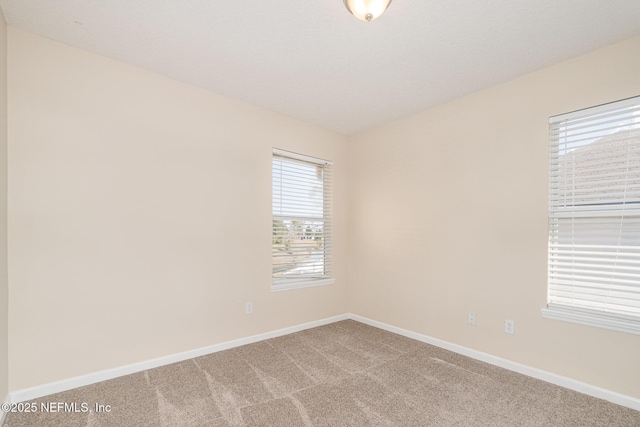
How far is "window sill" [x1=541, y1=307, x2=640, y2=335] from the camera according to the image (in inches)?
83.9

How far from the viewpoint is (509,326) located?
8.94ft

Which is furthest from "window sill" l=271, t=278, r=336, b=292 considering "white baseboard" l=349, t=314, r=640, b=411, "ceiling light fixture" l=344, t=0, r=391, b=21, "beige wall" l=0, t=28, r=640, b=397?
"ceiling light fixture" l=344, t=0, r=391, b=21

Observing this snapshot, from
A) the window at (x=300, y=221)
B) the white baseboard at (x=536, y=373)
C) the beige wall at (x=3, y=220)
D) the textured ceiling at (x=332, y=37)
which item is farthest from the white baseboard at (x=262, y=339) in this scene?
the textured ceiling at (x=332, y=37)

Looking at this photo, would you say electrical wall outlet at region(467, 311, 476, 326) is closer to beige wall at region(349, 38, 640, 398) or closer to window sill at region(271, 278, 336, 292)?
beige wall at region(349, 38, 640, 398)

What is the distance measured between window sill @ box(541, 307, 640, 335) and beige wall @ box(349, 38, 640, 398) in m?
0.06

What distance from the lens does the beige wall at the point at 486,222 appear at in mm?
2312

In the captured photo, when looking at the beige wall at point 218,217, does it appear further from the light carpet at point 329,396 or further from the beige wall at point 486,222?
→ the light carpet at point 329,396

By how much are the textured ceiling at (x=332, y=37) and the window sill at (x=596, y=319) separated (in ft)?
6.58

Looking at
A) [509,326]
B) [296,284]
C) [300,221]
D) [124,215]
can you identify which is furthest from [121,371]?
[509,326]

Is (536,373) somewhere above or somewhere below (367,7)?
below

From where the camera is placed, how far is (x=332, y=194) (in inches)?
164

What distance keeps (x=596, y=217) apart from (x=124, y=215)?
376 cm

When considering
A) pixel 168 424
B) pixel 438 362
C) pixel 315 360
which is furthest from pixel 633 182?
pixel 168 424

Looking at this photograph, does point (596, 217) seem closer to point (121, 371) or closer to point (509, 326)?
point (509, 326)
